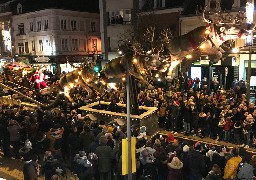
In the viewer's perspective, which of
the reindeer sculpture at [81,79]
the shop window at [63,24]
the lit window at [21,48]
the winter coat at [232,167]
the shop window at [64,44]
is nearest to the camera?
the winter coat at [232,167]

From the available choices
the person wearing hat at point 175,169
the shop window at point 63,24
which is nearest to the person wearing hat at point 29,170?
the person wearing hat at point 175,169

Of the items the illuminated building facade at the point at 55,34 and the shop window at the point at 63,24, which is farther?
the shop window at the point at 63,24

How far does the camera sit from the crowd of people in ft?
30.3

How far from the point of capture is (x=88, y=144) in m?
11.1

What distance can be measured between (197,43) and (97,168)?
17.4 ft

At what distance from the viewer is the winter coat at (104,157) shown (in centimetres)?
977

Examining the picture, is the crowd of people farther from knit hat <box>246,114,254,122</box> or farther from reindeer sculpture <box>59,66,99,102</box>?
reindeer sculpture <box>59,66,99,102</box>

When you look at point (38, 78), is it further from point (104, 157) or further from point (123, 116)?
point (104, 157)

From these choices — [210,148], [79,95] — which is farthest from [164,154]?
[79,95]

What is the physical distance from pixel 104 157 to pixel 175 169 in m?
2.32

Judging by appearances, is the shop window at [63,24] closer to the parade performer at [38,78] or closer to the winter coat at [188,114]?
the parade performer at [38,78]

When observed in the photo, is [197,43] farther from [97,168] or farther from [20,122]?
[20,122]

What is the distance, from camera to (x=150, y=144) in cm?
1065

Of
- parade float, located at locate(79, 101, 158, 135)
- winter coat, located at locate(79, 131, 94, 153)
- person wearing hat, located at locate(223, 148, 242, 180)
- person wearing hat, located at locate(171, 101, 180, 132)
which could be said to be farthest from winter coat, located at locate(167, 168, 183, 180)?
person wearing hat, located at locate(171, 101, 180, 132)
